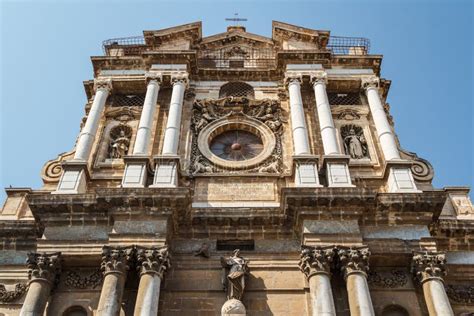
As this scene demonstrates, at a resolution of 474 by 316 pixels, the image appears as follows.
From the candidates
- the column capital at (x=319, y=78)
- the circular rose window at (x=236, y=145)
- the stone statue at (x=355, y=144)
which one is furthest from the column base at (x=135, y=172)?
the column capital at (x=319, y=78)

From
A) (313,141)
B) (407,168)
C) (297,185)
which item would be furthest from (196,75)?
(407,168)

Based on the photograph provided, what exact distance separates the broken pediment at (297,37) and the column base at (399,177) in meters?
7.30

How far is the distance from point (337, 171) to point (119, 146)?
683 cm

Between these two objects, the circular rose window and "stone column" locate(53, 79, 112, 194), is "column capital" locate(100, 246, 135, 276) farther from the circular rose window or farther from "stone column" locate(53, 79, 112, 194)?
the circular rose window

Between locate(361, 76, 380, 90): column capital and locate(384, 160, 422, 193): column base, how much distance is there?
424 cm

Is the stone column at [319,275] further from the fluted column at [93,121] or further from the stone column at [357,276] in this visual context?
the fluted column at [93,121]

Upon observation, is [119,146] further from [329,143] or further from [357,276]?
[357,276]

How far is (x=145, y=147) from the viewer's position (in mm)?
15594

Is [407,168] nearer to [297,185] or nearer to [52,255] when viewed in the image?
[297,185]

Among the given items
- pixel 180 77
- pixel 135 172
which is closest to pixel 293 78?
pixel 180 77

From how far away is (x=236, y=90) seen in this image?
19.3 meters

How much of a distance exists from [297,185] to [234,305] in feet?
12.6

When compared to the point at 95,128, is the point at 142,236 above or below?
below

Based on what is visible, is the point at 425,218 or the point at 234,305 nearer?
the point at 234,305
